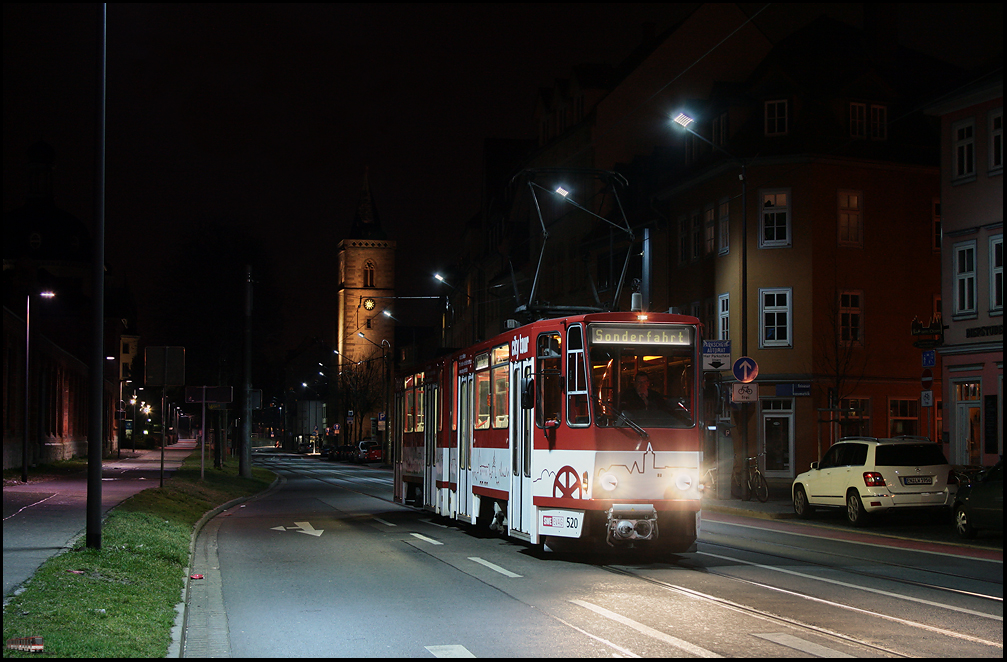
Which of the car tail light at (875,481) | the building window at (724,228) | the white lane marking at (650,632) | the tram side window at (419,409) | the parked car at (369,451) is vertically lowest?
the parked car at (369,451)

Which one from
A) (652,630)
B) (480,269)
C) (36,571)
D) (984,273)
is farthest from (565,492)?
(480,269)

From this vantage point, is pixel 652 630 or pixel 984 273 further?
pixel 984 273

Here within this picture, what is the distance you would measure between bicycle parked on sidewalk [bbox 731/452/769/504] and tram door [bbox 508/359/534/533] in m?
13.6

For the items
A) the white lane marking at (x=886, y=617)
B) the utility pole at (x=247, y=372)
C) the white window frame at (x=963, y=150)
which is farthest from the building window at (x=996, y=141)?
the utility pole at (x=247, y=372)

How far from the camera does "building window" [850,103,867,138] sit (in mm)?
38812

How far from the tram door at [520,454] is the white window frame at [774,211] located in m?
24.1

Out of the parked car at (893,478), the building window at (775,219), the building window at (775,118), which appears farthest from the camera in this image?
the building window at (775,118)

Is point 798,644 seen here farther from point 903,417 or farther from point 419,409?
point 903,417

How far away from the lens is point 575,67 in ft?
183

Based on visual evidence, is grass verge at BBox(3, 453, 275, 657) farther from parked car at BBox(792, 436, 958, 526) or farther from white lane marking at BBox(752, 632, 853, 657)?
parked car at BBox(792, 436, 958, 526)

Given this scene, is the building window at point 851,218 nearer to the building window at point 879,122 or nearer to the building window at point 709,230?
the building window at point 879,122

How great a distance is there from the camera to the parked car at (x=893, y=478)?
21016 mm

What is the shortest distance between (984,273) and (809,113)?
10944mm

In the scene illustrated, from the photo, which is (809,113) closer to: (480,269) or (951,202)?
(951,202)
